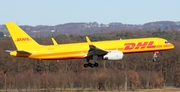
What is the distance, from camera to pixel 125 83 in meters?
198

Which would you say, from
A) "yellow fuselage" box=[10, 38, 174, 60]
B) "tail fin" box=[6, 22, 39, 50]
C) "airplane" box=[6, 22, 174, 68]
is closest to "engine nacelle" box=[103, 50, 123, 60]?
"airplane" box=[6, 22, 174, 68]

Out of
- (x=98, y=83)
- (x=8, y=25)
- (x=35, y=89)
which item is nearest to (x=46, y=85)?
(x=35, y=89)

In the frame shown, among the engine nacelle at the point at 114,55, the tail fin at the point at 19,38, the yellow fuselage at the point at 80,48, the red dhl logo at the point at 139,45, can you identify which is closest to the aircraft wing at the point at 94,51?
the engine nacelle at the point at 114,55

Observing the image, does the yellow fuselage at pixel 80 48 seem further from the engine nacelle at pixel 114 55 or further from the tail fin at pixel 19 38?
the tail fin at pixel 19 38

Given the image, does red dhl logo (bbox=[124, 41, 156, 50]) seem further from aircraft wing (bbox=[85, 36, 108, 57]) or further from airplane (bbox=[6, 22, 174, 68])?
aircraft wing (bbox=[85, 36, 108, 57])

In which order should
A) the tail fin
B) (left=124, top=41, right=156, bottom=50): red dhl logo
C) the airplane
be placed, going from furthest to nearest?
1. (left=124, top=41, right=156, bottom=50): red dhl logo
2. the tail fin
3. the airplane

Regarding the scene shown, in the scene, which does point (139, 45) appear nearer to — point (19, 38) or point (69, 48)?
point (69, 48)

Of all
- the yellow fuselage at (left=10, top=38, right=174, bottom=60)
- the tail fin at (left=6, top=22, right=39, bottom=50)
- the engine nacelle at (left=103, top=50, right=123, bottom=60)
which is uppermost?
the tail fin at (left=6, top=22, right=39, bottom=50)

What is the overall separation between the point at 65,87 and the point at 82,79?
21.8 ft

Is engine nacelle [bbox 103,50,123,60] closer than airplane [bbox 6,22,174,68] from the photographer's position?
Yes

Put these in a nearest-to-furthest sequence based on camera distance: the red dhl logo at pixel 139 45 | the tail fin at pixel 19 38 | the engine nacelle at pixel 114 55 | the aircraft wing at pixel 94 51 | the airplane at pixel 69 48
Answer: the aircraft wing at pixel 94 51 < the engine nacelle at pixel 114 55 < the airplane at pixel 69 48 < the tail fin at pixel 19 38 < the red dhl logo at pixel 139 45

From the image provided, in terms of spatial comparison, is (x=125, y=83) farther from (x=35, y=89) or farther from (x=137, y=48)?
(x=137, y=48)

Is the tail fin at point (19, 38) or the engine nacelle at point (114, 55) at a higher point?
the tail fin at point (19, 38)

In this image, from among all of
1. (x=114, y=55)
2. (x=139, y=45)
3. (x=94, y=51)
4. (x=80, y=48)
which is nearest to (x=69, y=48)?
(x=80, y=48)
